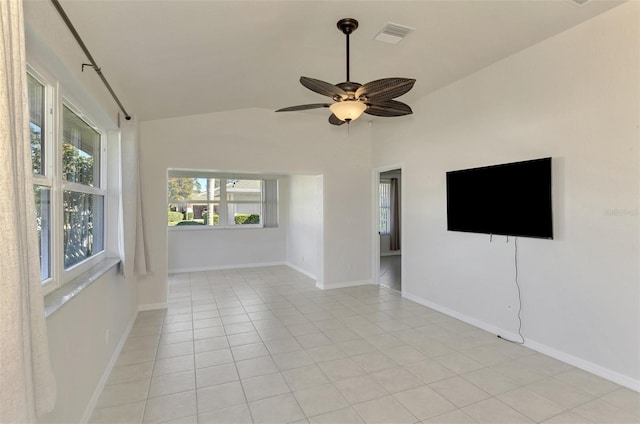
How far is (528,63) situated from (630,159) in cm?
134

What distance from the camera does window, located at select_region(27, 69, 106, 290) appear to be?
A: 198 centimetres

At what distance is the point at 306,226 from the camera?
700cm

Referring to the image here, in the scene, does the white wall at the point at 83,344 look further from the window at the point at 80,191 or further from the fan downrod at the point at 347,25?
the fan downrod at the point at 347,25

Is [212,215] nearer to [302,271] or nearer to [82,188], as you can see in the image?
[302,271]

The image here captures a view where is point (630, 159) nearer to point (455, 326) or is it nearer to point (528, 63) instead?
point (528, 63)

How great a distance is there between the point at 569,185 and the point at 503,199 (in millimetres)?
595

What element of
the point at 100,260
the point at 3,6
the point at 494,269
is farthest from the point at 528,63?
the point at 100,260

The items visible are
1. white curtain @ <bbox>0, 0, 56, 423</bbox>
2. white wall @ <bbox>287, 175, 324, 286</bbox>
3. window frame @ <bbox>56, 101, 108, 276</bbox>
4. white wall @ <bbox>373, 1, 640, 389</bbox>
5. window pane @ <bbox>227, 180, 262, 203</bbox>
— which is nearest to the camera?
white curtain @ <bbox>0, 0, 56, 423</bbox>

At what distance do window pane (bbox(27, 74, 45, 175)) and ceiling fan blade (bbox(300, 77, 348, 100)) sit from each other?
162 centimetres

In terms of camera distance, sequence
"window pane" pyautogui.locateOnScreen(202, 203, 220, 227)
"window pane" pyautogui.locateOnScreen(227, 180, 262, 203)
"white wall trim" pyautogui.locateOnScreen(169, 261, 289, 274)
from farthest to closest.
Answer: "window pane" pyautogui.locateOnScreen(227, 180, 262, 203) → "window pane" pyautogui.locateOnScreen(202, 203, 220, 227) → "white wall trim" pyautogui.locateOnScreen(169, 261, 289, 274)

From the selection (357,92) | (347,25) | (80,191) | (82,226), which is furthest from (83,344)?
(347,25)

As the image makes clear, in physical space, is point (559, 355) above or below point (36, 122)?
below

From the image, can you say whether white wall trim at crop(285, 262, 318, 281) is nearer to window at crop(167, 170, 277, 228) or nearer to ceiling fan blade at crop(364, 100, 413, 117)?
window at crop(167, 170, 277, 228)

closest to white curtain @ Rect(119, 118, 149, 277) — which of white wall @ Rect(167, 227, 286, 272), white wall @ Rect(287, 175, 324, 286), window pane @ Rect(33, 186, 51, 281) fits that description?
window pane @ Rect(33, 186, 51, 281)
